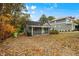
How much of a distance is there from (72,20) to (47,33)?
0.35 meters

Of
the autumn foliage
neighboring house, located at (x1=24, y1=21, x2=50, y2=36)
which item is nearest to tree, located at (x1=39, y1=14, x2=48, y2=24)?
neighboring house, located at (x1=24, y1=21, x2=50, y2=36)

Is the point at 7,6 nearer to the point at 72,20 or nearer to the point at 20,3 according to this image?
the point at 20,3

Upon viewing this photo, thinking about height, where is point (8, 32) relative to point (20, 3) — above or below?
below

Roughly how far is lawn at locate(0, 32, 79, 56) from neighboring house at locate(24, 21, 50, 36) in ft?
0.20

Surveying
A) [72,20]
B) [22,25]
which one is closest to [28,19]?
[22,25]

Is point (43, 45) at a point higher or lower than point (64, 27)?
lower

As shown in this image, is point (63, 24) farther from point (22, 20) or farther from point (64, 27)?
point (22, 20)

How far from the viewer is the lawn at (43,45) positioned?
15.8 ft

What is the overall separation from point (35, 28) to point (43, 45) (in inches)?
9.2

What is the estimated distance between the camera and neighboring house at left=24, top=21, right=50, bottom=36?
4.88 meters

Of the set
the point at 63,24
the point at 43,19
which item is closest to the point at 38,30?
the point at 43,19

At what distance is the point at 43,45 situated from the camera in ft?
16.0

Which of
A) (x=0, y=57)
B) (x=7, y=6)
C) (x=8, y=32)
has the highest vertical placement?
(x=7, y=6)

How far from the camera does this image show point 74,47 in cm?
484
